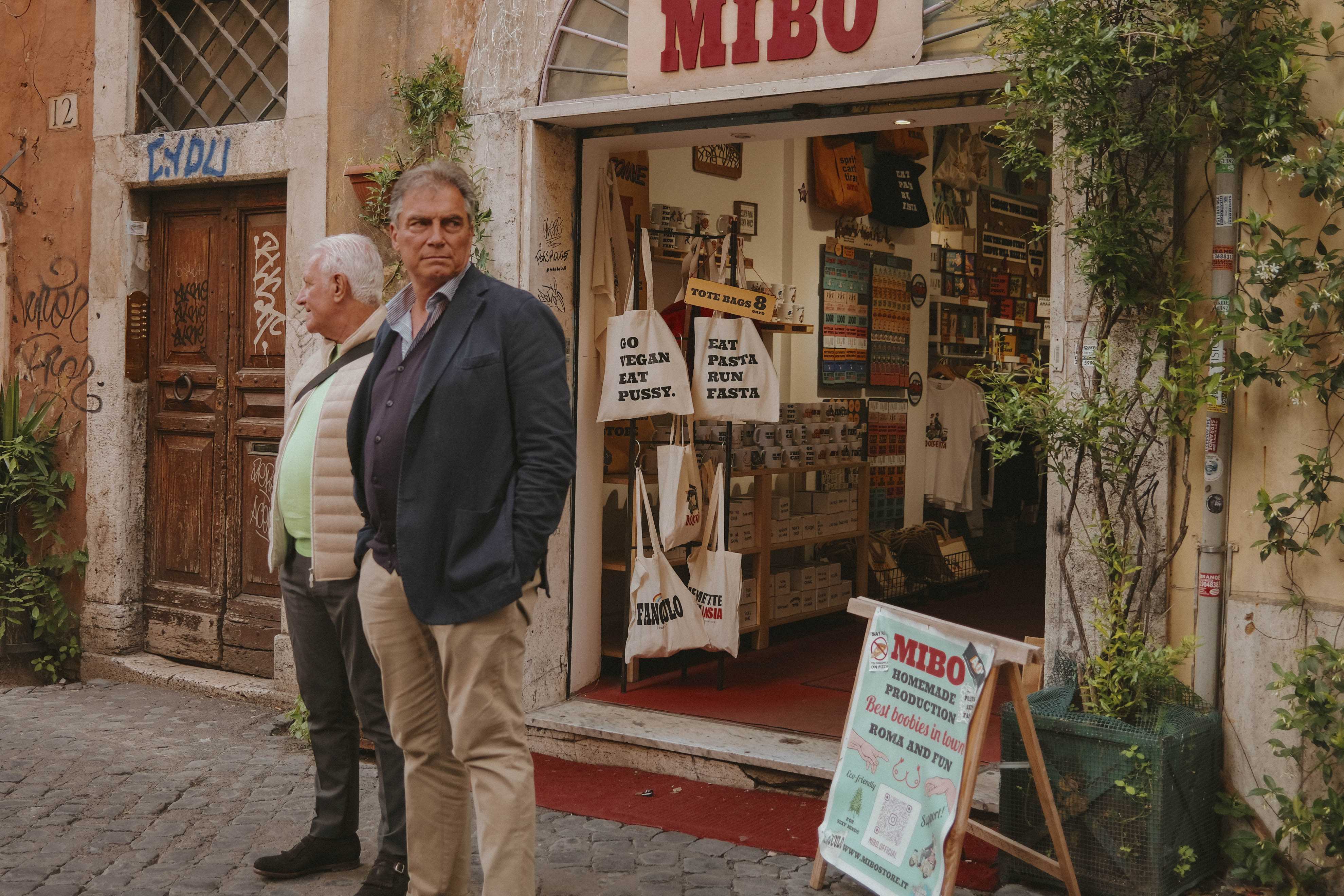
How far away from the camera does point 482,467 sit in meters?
3.19

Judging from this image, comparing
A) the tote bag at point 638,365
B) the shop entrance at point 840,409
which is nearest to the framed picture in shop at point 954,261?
the shop entrance at point 840,409

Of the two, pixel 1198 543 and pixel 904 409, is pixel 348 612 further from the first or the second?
pixel 904 409

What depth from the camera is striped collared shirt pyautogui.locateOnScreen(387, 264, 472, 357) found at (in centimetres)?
337

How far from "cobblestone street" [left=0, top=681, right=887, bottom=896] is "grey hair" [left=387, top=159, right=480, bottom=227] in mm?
2047

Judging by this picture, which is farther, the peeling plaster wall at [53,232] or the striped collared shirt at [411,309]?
the peeling plaster wall at [53,232]

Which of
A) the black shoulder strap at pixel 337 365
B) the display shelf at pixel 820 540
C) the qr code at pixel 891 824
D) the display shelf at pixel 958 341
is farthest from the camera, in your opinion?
the display shelf at pixel 958 341

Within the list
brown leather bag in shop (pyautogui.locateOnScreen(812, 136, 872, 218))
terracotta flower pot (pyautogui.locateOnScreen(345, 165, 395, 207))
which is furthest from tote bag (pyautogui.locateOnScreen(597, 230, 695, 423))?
brown leather bag in shop (pyautogui.locateOnScreen(812, 136, 872, 218))

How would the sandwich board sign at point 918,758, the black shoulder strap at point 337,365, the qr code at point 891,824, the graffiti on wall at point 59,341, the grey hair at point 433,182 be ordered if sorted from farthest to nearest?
the graffiti on wall at point 59,341 < the black shoulder strap at point 337,365 < the qr code at point 891,824 < the sandwich board sign at point 918,758 < the grey hair at point 433,182

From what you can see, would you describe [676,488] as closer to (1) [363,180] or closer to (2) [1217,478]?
(1) [363,180]

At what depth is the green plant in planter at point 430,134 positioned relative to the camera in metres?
5.79

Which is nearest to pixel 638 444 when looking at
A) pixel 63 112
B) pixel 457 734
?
pixel 457 734

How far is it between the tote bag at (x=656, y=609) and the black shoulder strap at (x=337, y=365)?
2151 millimetres

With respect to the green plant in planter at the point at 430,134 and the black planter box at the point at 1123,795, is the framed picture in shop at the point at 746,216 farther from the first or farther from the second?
the black planter box at the point at 1123,795

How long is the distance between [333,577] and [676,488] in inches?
93.3
